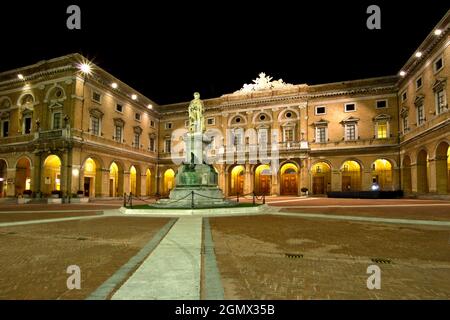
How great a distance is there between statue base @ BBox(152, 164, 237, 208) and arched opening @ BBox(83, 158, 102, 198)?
16.5 metres

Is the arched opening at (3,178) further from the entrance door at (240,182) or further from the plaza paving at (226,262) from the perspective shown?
the plaza paving at (226,262)

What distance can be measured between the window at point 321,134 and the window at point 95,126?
84.8ft

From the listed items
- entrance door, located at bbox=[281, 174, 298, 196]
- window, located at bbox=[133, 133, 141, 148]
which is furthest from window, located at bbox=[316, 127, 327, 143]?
window, located at bbox=[133, 133, 141, 148]

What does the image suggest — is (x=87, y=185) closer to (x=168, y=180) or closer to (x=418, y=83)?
(x=168, y=180)

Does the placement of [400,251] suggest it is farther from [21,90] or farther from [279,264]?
[21,90]

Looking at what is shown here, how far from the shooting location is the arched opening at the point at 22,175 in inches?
1167

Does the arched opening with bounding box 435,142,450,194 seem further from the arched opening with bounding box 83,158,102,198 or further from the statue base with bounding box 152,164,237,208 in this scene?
the arched opening with bounding box 83,158,102,198

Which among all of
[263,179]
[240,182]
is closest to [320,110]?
[263,179]

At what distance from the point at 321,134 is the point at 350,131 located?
11.1 feet

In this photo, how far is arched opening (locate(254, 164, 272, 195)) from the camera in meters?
38.2

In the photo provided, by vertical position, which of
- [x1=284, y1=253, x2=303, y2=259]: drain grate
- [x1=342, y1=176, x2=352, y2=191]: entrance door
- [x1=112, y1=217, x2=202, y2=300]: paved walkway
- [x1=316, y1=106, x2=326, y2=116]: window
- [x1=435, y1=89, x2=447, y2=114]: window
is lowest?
[x1=284, y1=253, x2=303, y2=259]: drain grate

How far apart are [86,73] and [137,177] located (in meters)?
14.8

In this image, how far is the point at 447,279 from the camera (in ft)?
13.7
